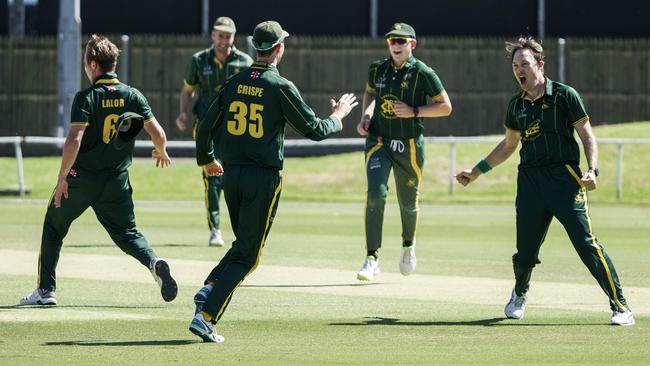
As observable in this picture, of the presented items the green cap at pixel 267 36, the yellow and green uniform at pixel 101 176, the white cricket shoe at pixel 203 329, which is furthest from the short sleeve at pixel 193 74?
the white cricket shoe at pixel 203 329

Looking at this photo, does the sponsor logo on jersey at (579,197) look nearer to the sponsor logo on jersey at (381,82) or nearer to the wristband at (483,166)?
the wristband at (483,166)

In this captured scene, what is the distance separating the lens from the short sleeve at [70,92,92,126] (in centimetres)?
1069

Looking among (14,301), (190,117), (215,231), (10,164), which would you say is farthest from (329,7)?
(14,301)

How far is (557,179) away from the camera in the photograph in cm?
1041

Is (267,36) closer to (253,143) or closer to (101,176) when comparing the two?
(253,143)

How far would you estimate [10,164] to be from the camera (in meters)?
29.1

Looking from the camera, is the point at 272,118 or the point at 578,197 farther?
the point at 578,197

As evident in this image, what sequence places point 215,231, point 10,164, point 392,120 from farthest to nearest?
point 10,164
point 215,231
point 392,120

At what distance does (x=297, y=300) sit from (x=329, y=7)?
26428mm

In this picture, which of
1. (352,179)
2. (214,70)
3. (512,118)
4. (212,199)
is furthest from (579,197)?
(352,179)

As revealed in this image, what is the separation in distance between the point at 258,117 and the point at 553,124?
2.30 metres

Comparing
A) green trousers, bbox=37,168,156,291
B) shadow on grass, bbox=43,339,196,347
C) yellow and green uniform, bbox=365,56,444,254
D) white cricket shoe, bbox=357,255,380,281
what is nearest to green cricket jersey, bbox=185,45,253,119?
yellow and green uniform, bbox=365,56,444,254

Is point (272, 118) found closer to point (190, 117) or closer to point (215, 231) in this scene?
point (215, 231)

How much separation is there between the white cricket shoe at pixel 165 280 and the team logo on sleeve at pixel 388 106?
330 cm
